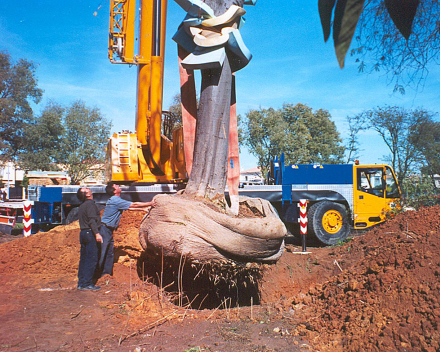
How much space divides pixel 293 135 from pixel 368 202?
55.9 ft

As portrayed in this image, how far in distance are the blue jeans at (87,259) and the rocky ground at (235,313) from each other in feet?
0.70

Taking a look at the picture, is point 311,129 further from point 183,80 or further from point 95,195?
point 183,80

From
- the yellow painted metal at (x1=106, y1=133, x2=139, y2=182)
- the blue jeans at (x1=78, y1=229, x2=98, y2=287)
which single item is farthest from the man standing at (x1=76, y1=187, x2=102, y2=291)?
the yellow painted metal at (x1=106, y1=133, x2=139, y2=182)

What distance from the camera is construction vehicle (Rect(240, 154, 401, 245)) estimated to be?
1016cm

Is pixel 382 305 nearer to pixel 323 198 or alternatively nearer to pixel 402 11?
pixel 402 11

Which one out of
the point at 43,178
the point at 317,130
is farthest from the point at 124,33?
the point at 317,130

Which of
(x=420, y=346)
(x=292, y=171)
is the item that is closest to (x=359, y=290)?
(x=420, y=346)

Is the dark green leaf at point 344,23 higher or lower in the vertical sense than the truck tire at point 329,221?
higher

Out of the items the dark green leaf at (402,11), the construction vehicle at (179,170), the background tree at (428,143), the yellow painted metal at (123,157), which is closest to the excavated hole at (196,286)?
the yellow painted metal at (123,157)

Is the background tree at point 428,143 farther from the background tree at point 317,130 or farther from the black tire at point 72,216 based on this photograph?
the black tire at point 72,216

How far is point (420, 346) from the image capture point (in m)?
2.87

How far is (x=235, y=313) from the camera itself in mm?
4285

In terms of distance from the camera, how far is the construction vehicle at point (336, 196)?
10.2m

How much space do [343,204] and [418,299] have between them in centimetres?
738
